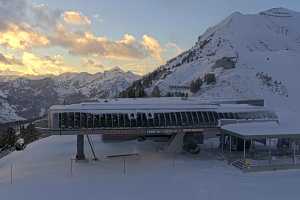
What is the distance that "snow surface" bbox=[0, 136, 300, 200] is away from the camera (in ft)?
106

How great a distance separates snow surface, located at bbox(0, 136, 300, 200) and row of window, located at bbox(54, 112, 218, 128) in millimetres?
3763

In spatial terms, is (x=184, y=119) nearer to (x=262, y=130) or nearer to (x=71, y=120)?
(x=262, y=130)

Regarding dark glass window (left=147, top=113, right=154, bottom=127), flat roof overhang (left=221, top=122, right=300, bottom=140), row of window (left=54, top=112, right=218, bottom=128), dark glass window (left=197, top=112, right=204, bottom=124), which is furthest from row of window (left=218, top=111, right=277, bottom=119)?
dark glass window (left=147, top=113, right=154, bottom=127)

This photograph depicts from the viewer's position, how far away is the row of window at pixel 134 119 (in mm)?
44000

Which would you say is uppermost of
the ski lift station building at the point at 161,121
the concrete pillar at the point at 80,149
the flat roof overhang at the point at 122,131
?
the ski lift station building at the point at 161,121

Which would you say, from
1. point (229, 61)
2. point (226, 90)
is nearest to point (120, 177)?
point (226, 90)

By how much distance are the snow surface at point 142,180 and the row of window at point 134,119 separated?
3.76 metres

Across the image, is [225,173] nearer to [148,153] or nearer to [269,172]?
[269,172]

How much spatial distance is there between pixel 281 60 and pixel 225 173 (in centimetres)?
11202

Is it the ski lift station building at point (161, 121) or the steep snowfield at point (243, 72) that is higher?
the steep snowfield at point (243, 72)

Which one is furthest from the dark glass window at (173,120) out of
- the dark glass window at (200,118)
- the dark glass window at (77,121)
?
the dark glass window at (77,121)

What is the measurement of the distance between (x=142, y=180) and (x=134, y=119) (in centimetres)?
1062

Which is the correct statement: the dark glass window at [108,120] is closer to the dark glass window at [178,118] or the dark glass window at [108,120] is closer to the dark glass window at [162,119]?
the dark glass window at [162,119]

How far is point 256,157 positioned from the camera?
44500mm
